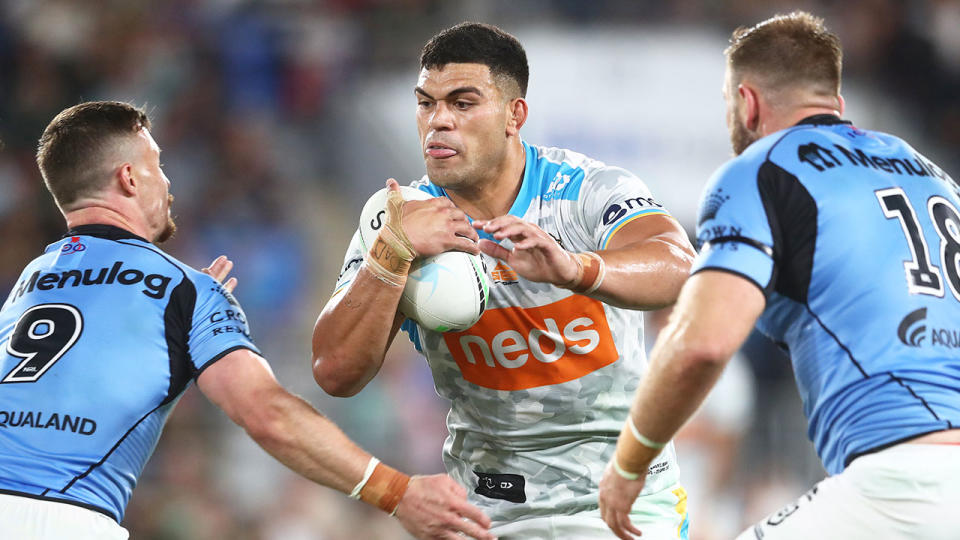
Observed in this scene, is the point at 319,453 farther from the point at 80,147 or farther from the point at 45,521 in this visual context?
the point at 80,147

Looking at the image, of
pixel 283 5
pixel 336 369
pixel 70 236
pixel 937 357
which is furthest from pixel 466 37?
pixel 283 5

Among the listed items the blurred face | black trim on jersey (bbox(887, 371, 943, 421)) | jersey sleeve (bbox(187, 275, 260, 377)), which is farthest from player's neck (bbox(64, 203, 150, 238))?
black trim on jersey (bbox(887, 371, 943, 421))

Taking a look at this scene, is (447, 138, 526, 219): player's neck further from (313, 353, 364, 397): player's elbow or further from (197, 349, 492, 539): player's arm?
(197, 349, 492, 539): player's arm

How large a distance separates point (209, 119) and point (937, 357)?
877 centimetres

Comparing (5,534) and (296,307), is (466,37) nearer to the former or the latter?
(5,534)

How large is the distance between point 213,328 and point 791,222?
7.11ft

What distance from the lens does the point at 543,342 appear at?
465 cm

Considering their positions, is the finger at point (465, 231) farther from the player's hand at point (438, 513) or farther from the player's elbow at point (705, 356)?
the player's elbow at point (705, 356)

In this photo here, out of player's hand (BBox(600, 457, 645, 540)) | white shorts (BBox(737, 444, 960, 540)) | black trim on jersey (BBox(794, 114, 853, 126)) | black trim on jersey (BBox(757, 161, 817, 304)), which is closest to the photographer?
white shorts (BBox(737, 444, 960, 540))

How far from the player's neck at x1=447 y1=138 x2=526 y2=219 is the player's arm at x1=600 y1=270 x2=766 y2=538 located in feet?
5.36

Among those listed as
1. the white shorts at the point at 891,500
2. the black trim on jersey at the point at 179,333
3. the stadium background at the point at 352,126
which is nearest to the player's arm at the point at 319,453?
the black trim on jersey at the point at 179,333

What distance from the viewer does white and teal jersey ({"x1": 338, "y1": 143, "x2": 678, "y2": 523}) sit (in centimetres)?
463

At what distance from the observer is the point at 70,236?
429 cm

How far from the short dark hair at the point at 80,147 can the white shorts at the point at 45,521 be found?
1.35 metres
